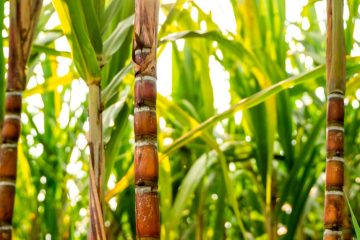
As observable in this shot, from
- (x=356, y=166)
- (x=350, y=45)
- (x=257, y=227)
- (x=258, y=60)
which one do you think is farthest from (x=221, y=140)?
(x=350, y=45)

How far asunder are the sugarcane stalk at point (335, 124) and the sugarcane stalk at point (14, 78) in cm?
41

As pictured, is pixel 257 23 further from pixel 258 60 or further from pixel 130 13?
pixel 130 13

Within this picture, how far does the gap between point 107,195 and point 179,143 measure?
0.44 feet

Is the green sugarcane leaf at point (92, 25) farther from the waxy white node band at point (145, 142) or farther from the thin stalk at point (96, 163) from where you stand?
the waxy white node band at point (145, 142)

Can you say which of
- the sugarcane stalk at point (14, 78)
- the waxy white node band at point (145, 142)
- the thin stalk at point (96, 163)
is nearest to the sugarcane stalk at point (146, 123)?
the waxy white node band at point (145, 142)

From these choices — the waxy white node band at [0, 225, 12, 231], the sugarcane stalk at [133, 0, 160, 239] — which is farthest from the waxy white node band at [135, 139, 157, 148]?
the waxy white node band at [0, 225, 12, 231]

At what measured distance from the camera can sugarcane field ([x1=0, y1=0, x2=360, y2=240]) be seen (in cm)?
75

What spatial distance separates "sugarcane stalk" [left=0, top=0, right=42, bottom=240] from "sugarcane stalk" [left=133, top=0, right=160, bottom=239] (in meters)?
0.29

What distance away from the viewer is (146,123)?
64cm

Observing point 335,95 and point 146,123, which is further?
point 335,95

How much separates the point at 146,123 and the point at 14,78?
0.34m

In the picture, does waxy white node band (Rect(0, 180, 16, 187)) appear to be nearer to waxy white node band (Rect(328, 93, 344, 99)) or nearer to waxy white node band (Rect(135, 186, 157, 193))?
waxy white node band (Rect(135, 186, 157, 193))

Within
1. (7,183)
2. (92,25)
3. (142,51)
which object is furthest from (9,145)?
(142,51)

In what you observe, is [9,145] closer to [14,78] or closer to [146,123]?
[14,78]
